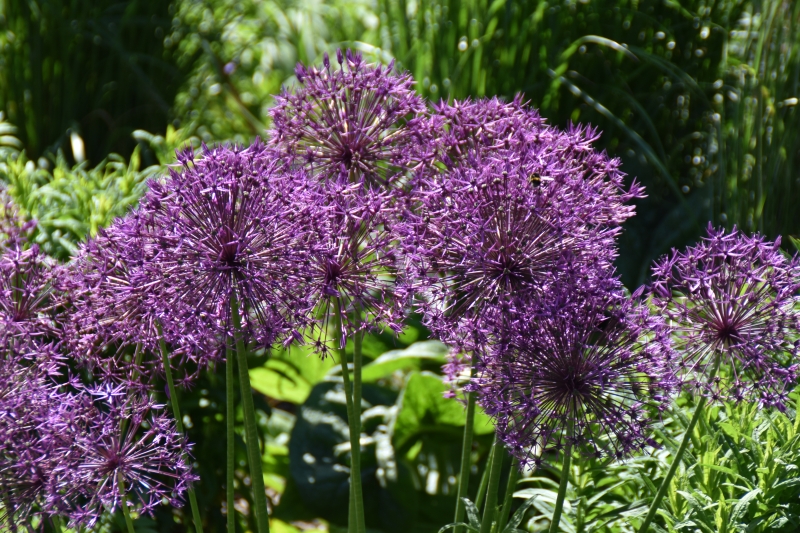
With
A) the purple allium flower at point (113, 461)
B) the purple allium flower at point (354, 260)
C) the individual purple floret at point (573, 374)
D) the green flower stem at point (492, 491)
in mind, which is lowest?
the green flower stem at point (492, 491)

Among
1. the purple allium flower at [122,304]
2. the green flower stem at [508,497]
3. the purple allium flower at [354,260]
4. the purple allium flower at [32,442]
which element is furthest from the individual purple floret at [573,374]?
the purple allium flower at [32,442]

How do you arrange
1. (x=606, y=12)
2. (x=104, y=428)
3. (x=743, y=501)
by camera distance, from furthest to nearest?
(x=606, y=12) → (x=743, y=501) → (x=104, y=428)

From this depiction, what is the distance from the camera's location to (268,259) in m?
1.54

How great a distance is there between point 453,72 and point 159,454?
10.5ft

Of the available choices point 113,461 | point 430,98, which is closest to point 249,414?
point 113,461

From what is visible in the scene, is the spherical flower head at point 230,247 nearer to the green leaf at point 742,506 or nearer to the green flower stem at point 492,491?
the green flower stem at point 492,491

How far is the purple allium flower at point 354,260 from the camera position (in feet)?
A: 5.14

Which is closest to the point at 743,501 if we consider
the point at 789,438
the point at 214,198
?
the point at 789,438

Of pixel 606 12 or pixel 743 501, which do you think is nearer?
pixel 743 501

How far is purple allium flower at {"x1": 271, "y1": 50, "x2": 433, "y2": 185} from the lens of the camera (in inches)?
73.7

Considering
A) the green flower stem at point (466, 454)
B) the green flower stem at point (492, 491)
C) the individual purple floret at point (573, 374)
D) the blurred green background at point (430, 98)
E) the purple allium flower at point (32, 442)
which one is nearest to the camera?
the purple allium flower at point (32, 442)

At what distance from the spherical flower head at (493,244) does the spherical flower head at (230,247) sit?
0.78ft

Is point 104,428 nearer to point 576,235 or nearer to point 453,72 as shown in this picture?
point 576,235

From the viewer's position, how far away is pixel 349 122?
1.87 m
